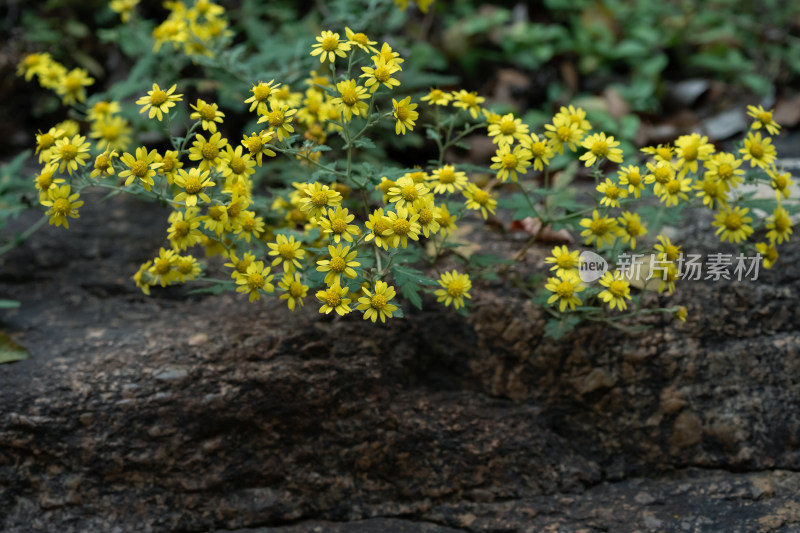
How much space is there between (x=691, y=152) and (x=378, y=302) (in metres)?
0.88

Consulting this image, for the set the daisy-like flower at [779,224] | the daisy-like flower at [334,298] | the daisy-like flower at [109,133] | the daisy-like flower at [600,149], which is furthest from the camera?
the daisy-like flower at [109,133]

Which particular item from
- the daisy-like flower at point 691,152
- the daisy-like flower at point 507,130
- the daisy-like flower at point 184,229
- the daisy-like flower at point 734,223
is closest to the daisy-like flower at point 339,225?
the daisy-like flower at point 184,229

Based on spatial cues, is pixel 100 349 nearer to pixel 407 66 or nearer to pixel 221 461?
pixel 221 461

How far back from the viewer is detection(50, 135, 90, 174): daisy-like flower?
1.69 m

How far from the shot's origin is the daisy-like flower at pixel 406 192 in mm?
1572

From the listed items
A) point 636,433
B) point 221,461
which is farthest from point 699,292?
point 221,461

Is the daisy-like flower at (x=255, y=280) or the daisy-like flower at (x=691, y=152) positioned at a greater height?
the daisy-like flower at (x=691, y=152)

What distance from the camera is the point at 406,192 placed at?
1.57 m

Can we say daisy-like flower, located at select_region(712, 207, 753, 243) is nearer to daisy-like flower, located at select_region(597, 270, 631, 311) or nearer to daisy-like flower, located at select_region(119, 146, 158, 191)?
daisy-like flower, located at select_region(597, 270, 631, 311)

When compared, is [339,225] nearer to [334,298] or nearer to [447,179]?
[334,298]

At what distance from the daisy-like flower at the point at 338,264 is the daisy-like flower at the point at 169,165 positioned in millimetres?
402

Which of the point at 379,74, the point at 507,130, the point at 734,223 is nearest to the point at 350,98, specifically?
the point at 379,74

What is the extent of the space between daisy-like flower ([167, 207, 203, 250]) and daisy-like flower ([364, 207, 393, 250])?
1.43 feet

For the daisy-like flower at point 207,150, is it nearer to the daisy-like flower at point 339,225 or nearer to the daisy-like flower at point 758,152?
the daisy-like flower at point 339,225
